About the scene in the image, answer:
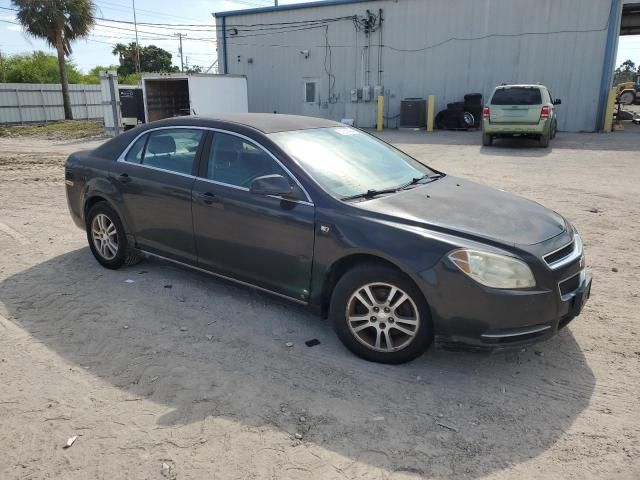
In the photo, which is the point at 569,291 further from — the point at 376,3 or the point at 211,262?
the point at 376,3

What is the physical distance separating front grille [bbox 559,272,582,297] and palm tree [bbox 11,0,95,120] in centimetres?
3293

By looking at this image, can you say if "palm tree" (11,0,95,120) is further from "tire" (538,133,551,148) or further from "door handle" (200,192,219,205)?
"door handle" (200,192,219,205)

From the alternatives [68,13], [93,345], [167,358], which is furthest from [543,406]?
[68,13]

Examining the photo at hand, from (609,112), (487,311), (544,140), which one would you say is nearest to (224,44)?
(609,112)

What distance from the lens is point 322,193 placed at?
363cm

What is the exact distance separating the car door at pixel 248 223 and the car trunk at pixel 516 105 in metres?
12.1

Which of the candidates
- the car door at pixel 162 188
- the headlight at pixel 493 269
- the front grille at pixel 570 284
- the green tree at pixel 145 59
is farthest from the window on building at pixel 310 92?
the green tree at pixel 145 59

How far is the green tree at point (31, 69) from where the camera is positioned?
40719mm

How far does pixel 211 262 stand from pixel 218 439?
1.83 m

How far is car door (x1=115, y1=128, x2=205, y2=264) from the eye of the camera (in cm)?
443

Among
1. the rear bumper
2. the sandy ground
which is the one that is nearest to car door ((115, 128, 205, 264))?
the sandy ground

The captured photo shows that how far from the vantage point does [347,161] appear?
414 cm

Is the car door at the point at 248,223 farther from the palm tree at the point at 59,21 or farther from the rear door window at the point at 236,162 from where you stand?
the palm tree at the point at 59,21

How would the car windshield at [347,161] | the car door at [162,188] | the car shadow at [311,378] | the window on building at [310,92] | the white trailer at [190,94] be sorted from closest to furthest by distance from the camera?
the car shadow at [311,378] < the car windshield at [347,161] < the car door at [162,188] < the white trailer at [190,94] < the window on building at [310,92]
